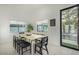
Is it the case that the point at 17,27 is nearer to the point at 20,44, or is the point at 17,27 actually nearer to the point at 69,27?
the point at 20,44

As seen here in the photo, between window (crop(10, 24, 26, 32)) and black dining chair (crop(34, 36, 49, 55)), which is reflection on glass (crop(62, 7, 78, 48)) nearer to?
black dining chair (crop(34, 36, 49, 55))

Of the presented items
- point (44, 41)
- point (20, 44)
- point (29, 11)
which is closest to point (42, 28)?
point (44, 41)

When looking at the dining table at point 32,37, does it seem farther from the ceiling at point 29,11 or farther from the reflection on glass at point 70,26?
the reflection on glass at point 70,26

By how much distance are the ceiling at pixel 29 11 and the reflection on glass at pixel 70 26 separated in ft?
0.50

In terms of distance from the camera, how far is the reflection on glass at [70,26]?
206 cm

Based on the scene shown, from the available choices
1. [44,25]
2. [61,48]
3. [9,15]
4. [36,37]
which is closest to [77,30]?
[61,48]

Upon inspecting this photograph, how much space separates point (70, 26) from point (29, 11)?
76cm

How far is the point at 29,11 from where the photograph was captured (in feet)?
6.90

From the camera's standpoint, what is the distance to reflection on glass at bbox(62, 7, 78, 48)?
2062mm

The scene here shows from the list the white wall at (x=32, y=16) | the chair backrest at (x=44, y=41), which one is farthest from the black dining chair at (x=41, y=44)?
the white wall at (x=32, y=16)

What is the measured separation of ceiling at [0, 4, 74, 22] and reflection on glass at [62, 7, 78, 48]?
152 millimetres

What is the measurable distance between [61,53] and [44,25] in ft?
1.90

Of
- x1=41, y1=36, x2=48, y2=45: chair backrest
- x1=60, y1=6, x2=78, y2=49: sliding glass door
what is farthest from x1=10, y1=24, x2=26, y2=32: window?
x1=60, y1=6, x2=78, y2=49: sliding glass door
